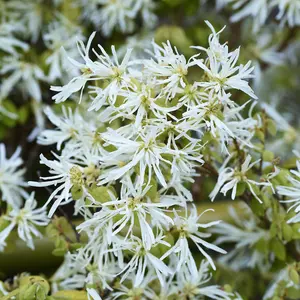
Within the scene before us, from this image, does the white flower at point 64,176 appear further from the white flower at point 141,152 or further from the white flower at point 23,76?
the white flower at point 23,76

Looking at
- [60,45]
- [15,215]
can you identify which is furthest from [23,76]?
[15,215]

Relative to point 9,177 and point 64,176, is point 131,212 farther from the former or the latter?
point 9,177

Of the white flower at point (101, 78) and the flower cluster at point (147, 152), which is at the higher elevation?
the white flower at point (101, 78)

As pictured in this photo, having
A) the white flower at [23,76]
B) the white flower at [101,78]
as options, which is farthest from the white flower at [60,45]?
the white flower at [101,78]

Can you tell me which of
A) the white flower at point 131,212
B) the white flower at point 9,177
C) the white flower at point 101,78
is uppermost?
the white flower at point 101,78

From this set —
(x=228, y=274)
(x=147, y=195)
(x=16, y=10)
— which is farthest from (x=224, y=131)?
(x=16, y=10)

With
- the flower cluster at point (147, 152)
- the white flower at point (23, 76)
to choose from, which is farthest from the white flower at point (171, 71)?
the white flower at point (23, 76)

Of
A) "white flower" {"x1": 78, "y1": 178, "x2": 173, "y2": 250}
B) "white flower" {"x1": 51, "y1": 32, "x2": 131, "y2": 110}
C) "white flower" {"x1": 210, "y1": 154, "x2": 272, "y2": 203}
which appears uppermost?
"white flower" {"x1": 51, "y1": 32, "x2": 131, "y2": 110}

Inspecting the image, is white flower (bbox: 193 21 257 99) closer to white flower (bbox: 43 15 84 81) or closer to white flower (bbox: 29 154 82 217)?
white flower (bbox: 29 154 82 217)

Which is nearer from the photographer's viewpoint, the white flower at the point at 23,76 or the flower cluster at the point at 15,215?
the flower cluster at the point at 15,215

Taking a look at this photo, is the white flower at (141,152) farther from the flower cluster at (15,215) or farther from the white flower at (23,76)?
the white flower at (23,76)

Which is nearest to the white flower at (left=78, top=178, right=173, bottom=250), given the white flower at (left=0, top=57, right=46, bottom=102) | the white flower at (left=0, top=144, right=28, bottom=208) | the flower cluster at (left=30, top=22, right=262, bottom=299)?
the flower cluster at (left=30, top=22, right=262, bottom=299)
